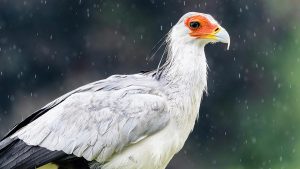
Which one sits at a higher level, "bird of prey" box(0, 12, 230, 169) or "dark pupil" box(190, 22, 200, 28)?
"dark pupil" box(190, 22, 200, 28)

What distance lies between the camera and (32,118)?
546cm

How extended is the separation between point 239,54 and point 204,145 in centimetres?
143

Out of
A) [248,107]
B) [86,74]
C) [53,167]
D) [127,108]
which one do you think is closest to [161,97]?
[127,108]

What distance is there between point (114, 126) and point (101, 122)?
90mm

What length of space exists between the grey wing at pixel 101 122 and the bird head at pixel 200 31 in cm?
42

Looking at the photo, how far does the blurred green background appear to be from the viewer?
11.9 m

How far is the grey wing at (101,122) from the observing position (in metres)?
5.20

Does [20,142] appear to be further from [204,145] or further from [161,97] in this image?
[204,145]

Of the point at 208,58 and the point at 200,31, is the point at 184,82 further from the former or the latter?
the point at 208,58

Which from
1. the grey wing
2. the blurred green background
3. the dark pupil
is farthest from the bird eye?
the blurred green background

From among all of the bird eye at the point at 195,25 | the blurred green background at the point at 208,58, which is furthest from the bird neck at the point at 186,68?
the blurred green background at the point at 208,58

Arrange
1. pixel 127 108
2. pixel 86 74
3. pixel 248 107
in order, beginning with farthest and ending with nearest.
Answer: pixel 248 107 → pixel 86 74 → pixel 127 108

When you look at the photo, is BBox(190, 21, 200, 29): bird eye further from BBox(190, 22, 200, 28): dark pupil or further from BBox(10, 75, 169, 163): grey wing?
BBox(10, 75, 169, 163): grey wing

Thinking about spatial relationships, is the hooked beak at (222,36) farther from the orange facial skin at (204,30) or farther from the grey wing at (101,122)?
the grey wing at (101,122)
